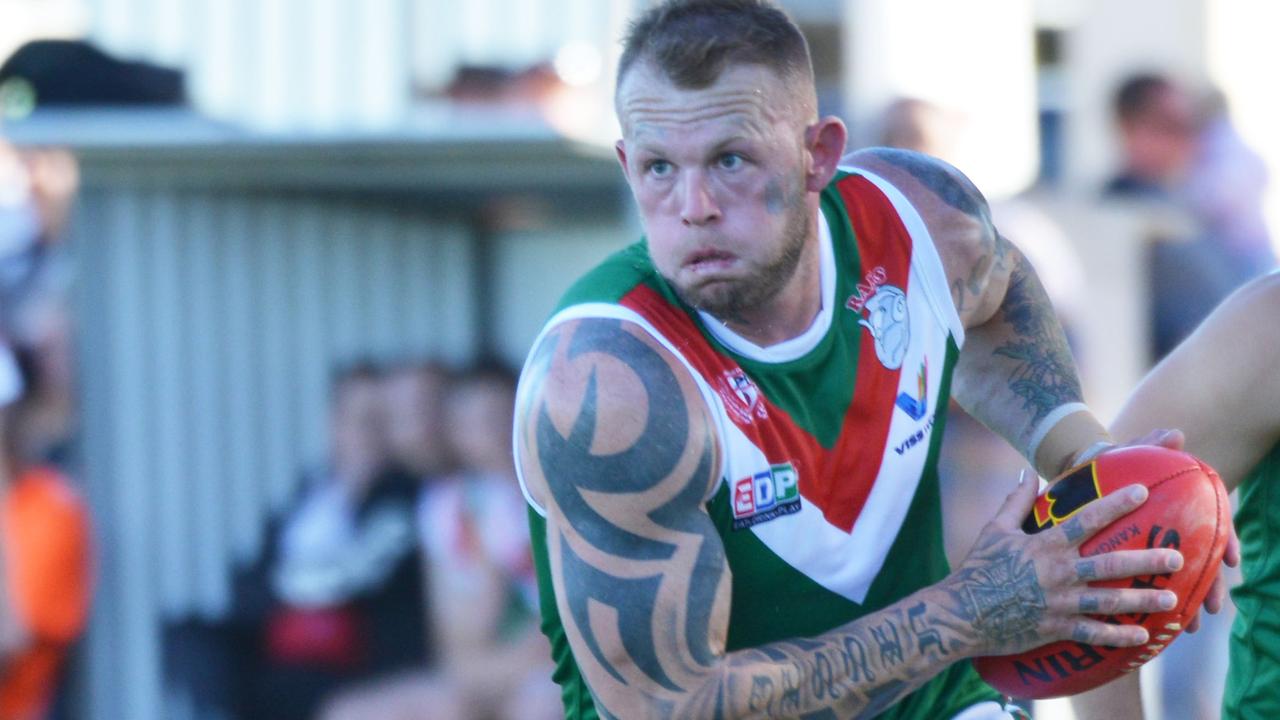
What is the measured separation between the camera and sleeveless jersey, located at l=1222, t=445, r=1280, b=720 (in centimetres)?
314

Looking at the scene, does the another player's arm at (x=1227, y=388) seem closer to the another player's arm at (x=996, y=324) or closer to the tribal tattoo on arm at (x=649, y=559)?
the another player's arm at (x=996, y=324)

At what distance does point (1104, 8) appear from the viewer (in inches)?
392

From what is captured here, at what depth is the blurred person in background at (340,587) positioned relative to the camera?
5.98 metres

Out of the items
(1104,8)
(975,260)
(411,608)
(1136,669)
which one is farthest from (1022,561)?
(1104,8)

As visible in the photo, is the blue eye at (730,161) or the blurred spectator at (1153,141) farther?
the blurred spectator at (1153,141)

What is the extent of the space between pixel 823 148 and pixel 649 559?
33.4 inches

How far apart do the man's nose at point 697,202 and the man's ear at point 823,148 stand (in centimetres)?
28

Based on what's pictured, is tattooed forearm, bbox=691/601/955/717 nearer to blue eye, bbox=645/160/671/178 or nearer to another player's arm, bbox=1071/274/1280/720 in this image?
another player's arm, bbox=1071/274/1280/720

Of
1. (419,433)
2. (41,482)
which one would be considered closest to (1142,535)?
(419,433)

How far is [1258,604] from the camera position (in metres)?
3.21

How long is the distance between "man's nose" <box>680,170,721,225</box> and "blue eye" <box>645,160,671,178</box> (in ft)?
0.16

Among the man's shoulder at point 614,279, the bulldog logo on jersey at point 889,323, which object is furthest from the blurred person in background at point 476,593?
the man's shoulder at point 614,279

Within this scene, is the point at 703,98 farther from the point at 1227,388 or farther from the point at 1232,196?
the point at 1232,196

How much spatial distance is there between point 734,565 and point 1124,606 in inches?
26.7
